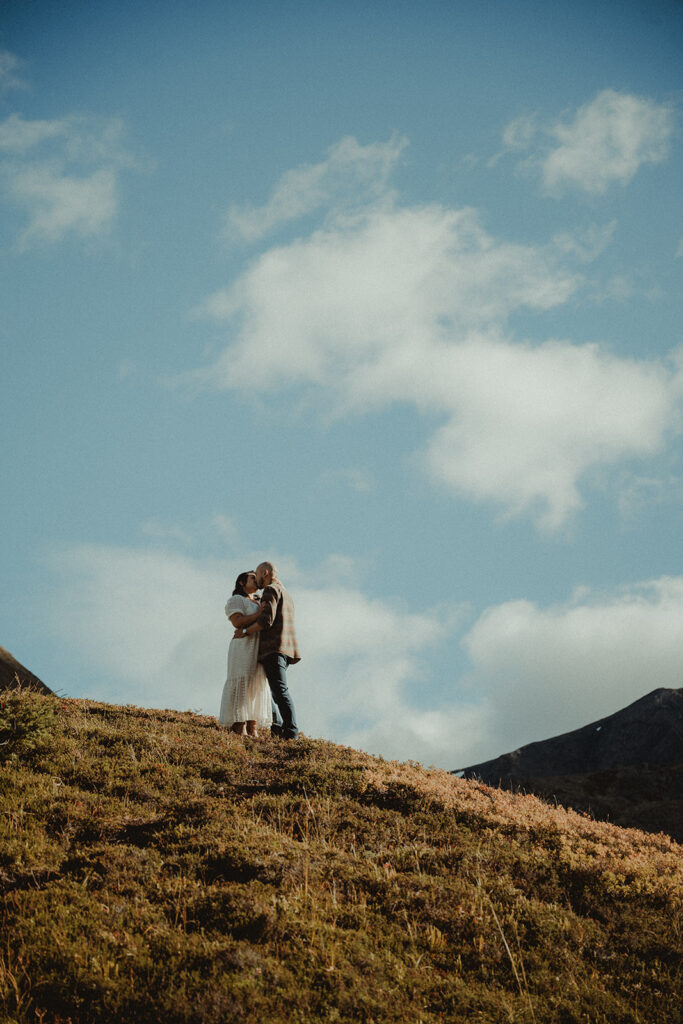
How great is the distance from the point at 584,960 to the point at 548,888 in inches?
58.6

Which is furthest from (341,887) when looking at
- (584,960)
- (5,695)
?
(5,695)

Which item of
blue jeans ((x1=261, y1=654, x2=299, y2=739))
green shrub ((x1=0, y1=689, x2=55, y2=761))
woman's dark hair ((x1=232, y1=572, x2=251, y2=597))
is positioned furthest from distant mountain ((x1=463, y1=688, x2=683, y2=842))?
green shrub ((x1=0, y1=689, x2=55, y2=761))

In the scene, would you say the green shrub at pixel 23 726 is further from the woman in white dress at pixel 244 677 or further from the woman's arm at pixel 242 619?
the woman's arm at pixel 242 619

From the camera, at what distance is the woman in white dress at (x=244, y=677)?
525 inches

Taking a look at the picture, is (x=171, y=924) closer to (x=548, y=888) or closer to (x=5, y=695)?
(x=548, y=888)

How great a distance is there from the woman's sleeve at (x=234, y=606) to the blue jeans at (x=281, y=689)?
1.05 metres

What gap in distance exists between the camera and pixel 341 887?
7352 mm

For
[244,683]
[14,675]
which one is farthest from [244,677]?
[14,675]

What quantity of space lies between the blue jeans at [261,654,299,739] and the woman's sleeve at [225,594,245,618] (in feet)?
3.45

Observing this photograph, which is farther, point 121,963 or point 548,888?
point 548,888

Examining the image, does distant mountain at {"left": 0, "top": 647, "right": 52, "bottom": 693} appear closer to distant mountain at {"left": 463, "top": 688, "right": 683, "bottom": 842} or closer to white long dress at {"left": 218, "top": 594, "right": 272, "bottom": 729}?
white long dress at {"left": 218, "top": 594, "right": 272, "bottom": 729}

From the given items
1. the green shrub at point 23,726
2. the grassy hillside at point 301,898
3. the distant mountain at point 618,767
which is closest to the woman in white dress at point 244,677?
the grassy hillside at point 301,898

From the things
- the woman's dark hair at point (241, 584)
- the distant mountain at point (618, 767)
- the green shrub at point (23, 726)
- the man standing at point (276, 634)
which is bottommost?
the distant mountain at point (618, 767)

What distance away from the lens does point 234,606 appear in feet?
43.8
